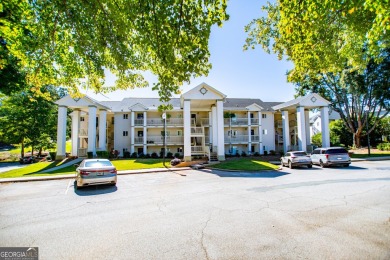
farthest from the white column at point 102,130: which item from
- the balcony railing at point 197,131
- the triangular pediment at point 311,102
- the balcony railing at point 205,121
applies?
the triangular pediment at point 311,102

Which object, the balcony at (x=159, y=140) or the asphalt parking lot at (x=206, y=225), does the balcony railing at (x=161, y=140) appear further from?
the asphalt parking lot at (x=206, y=225)

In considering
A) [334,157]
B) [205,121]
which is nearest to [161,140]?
[205,121]

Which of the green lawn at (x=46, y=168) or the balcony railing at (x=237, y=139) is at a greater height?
the balcony railing at (x=237, y=139)

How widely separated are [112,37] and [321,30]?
7813 millimetres

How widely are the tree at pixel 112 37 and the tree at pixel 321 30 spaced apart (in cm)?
305

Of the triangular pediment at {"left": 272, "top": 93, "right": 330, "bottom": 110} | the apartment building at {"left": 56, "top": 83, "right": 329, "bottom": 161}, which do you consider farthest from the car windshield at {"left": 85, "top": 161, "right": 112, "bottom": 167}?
the triangular pediment at {"left": 272, "top": 93, "right": 330, "bottom": 110}

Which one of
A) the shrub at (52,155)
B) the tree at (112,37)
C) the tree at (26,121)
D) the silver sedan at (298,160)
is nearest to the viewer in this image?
the tree at (112,37)

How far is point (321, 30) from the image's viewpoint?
24.5ft

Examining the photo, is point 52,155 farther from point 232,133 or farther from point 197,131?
point 232,133

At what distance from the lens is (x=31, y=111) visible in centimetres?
3453

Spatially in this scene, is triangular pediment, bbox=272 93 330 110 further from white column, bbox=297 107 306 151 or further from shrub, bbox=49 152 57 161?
shrub, bbox=49 152 57 161

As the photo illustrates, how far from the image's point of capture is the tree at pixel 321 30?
4.71 meters

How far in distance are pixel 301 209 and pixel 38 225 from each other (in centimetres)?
807

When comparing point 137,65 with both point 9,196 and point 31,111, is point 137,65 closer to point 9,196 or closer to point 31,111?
point 9,196
